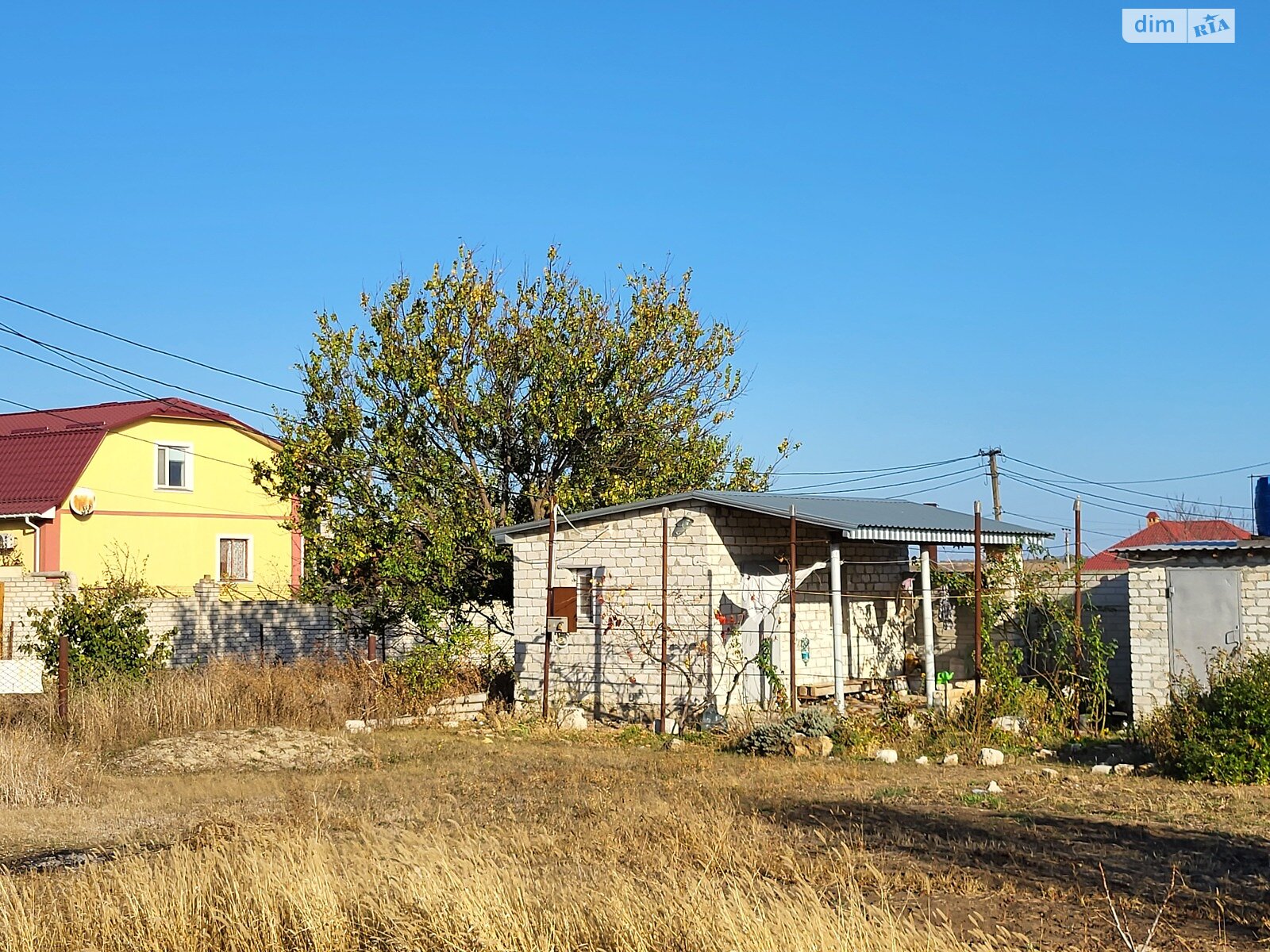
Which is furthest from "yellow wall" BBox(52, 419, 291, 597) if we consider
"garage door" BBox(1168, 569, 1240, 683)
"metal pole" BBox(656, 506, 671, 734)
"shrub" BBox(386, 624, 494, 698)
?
"garage door" BBox(1168, 569, 1240, 683)

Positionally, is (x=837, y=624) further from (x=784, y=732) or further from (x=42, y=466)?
(x=42, y=466)

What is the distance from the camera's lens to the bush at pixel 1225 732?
12.5 metres

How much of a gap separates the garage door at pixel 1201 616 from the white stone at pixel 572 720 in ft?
25.9

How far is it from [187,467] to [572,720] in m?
20.1

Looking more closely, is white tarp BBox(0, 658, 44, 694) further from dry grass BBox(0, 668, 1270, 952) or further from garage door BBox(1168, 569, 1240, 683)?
garage door BBox(1168, 569, 1240, 683)

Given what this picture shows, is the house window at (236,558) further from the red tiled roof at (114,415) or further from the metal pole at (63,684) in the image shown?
the metal pole at (63,684)

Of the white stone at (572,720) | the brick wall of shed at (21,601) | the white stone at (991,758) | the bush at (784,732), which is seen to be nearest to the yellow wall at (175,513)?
the brick wall of shed at (21,601)

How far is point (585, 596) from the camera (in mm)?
18969

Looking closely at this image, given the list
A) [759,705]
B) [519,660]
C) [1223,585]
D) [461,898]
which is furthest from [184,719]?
[1223,585]

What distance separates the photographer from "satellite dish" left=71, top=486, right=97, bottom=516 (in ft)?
101

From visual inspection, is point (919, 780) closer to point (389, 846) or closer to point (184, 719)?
point (389, 846)

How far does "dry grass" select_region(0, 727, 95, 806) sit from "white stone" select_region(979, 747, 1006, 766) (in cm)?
947

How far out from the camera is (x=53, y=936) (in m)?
6.69

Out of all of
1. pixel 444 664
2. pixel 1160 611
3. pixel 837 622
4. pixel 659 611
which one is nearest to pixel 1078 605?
pixel 1160 611
